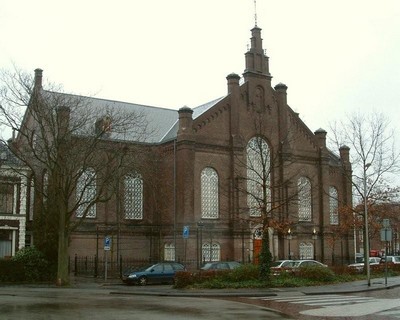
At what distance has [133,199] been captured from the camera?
48844 millimetres

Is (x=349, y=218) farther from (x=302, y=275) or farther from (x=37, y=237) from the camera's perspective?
(x=37, y=237)

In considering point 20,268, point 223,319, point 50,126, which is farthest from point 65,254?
point 223,319

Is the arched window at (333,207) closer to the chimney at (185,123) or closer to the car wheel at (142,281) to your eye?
the chimney at (185,123)

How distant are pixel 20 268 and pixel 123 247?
1225 centimetres

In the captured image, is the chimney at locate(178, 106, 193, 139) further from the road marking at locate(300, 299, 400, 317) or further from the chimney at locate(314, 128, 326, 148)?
the road marking at locate(300, 299, 400, 317)

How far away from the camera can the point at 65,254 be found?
33.7 metres

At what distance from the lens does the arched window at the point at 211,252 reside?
4603 cm

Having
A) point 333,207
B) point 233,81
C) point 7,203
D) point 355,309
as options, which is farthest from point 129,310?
point 333,207

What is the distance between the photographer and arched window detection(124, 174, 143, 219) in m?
48.1

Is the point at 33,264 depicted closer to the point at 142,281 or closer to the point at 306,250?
the point at 142,281

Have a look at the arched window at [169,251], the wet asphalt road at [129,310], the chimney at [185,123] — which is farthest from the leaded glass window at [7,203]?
the wet asphalt road at [129,310]

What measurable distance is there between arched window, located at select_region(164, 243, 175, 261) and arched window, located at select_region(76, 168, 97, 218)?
6.71 m

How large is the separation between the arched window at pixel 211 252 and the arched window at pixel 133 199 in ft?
21.5

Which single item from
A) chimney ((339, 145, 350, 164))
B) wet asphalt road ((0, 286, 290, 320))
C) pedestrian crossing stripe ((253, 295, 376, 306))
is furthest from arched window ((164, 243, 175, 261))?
wet asphalt road ((0, 286, 290, 320))
